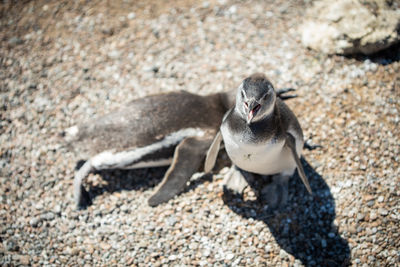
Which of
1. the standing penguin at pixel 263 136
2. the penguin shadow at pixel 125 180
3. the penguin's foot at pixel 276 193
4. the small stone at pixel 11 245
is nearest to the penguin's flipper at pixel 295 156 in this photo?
the standing penguin at pixel 263 136

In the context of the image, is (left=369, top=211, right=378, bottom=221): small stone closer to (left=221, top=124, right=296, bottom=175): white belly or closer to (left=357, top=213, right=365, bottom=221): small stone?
(left=357, top=213, right=365, bottom=221): small stone

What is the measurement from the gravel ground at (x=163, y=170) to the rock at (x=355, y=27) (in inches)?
5.7

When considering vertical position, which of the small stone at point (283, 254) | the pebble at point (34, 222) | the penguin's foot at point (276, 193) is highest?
the pebble at point (34, 222)

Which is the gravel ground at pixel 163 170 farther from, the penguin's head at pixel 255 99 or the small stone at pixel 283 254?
the penguin's head at pixel 255 99

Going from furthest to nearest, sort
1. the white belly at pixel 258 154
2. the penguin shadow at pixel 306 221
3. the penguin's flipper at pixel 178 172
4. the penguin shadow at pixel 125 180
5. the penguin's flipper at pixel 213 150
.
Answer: the penguin shadow at pixel 125 180, the penguin's flipper at pixel 178 172, the penguin's flipper at pixel 213 150, the penguin shadow at pixel 306 221, the white belly at pixel 258 154

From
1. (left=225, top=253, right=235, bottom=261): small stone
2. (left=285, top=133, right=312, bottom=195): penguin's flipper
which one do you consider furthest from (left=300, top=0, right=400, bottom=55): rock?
(left=225, top=253, right=235, bottom=261): small stone

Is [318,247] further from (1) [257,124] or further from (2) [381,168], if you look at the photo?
(1) [257,124]

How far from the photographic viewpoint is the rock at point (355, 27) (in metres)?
3.92

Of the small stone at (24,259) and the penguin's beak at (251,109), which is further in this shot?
the small stone at (24,259)

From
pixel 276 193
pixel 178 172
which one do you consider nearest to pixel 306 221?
pixel 276 193

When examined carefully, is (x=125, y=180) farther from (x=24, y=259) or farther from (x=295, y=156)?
(x=295, y=156)

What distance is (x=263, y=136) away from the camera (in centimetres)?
264

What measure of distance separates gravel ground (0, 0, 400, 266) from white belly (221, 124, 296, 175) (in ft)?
1.42

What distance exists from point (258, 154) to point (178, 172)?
0.91 metres
